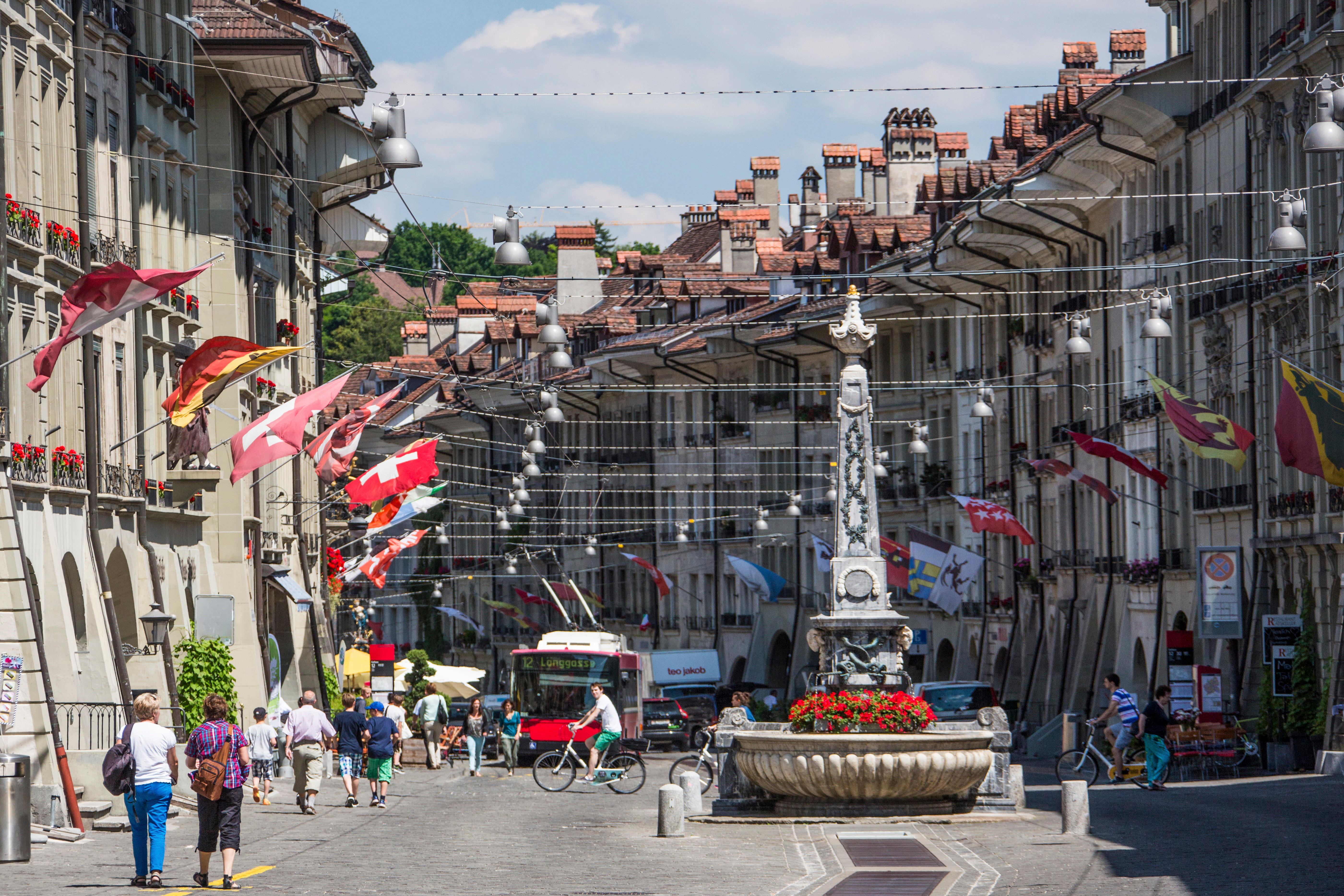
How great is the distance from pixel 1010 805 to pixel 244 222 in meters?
23.8

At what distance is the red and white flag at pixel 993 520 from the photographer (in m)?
48.7

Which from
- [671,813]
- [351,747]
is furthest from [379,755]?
[671,813]

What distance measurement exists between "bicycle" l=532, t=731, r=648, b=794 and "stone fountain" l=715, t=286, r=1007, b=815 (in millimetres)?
3924

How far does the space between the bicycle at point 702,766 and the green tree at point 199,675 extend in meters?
6.80

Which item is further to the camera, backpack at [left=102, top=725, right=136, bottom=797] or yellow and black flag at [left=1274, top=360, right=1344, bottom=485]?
yellow and black flag at [left=1274, top=360, right=1344, bottom=485]

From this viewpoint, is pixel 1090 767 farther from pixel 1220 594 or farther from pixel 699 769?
pixel 1220 594

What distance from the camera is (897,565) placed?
56.4m

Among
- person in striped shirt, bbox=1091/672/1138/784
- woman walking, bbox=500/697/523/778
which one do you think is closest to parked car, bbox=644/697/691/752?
woman walking, bbox=500/697/523/778

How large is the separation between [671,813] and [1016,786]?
194 inches

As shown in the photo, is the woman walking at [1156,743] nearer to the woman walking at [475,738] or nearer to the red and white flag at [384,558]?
the woman walking at [475,738]

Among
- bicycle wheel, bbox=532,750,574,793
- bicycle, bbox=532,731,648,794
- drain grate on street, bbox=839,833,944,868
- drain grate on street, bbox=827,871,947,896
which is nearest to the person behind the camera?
drain grate on street, bbox=827,871,947,896

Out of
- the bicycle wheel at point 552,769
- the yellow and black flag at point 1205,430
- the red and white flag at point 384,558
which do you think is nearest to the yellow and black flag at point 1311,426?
the yellow and black flag at point 1205,430

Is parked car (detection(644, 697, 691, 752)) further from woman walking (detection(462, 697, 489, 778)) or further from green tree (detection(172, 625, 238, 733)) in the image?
green tree (detection(172, 625, 238, 733))

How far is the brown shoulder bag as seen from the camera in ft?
59.8
